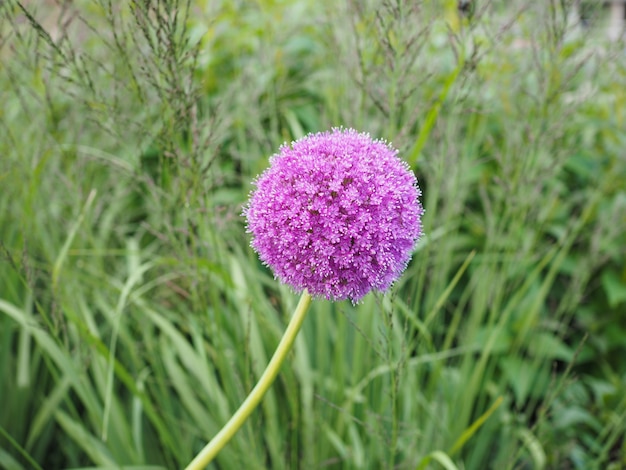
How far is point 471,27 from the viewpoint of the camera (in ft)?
4.90

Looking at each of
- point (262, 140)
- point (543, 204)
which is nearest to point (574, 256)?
point (543, 204)

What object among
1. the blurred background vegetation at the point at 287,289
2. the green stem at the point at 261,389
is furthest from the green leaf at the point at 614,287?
the green stem at the point at 261,389

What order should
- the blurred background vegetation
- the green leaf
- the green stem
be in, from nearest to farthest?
the green stem, the blurred background vegetation, the green leaf

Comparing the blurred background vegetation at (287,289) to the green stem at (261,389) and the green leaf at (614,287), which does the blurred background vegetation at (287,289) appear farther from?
the green stem at (261,389)

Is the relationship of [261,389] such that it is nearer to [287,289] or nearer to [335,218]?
[335,218]

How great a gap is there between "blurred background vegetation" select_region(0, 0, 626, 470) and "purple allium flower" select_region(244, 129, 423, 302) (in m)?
0.26

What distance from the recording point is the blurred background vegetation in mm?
1442

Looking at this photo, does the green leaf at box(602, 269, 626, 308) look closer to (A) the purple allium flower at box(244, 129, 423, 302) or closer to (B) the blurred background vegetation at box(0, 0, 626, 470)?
(B) the blurred background vegetation at box(0, 0, 626, 470)

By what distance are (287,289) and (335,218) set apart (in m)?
1.10

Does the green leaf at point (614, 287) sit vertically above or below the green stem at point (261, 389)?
above

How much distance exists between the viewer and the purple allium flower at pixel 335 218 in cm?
89

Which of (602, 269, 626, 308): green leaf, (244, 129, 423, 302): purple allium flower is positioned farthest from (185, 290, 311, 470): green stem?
(602, 269, 626, 308): green leaf

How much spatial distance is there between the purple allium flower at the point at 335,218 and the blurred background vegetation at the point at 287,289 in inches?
10.3

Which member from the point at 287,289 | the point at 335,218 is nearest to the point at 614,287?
the point at 287,289
